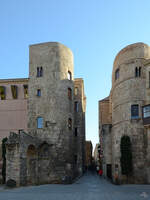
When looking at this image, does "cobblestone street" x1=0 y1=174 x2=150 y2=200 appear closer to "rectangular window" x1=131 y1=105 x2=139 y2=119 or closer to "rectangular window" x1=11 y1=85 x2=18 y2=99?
"rectangular window" x1=131 y1=105 x2=139 y2=119

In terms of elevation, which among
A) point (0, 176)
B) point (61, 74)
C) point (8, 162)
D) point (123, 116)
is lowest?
point (0, 176)

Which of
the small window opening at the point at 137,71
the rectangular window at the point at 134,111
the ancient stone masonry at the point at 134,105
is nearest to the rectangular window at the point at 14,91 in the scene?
the ancient stone masonry at the point at 134,105

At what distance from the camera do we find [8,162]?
76.8 ft

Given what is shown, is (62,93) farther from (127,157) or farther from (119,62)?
(127,157)

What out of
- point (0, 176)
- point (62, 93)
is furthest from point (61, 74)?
point (0, 176)

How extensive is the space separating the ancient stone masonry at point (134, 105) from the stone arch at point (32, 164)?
9.47 m

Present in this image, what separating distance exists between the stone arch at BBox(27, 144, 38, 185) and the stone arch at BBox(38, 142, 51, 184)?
506mm

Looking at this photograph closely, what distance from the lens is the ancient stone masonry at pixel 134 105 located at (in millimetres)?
24891

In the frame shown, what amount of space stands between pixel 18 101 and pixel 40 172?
35.0ft

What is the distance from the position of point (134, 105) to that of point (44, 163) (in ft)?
41.3

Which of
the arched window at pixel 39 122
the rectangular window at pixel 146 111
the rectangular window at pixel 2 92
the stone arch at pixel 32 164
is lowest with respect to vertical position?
the stone arch at pixel 32 164

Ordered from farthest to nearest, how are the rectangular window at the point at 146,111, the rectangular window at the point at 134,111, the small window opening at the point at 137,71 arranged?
the small window opening at the point at 137,71
the rectangular window at the point at 134,111
the rectangular window at the point at 146,111

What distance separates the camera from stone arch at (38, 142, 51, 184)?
2683 cm

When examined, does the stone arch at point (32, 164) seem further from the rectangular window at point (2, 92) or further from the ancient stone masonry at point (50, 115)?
the rectangular window at point (2, 92)
